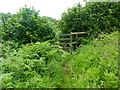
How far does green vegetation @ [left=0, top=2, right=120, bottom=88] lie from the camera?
171cm

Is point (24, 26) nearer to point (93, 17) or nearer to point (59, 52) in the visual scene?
point (59, 52)

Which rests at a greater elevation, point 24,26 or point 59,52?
point 24,26

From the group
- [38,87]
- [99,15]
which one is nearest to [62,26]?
[99,15]

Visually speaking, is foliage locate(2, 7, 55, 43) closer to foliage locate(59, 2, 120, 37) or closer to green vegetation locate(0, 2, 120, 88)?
green vegetation locate(0, 2, 120, 88)

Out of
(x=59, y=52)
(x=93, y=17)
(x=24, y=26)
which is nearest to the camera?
(x=24, y=26)

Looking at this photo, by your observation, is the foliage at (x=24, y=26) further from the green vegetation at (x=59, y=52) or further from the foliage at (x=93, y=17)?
the foliage at (x=93, y=17)

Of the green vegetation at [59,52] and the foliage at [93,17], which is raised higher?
the foliage at [93,17]

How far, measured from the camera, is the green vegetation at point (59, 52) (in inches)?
67.4

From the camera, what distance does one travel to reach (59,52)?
3.55 meters

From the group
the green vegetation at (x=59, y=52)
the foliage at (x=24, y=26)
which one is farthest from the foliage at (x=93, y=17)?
the foliage at (x=24, y=26)

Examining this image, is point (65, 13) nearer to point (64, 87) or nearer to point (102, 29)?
point (102, 29)

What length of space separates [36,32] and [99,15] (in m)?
2.81

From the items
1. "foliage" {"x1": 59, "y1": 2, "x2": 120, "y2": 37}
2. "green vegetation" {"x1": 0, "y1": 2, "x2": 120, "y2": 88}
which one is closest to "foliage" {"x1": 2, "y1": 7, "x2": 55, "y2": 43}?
"green vegetation" {"x1": 0, "y1": 2, "x2": 120, "y2": 88}

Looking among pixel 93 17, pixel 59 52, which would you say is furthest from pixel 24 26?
pixel 93 17
